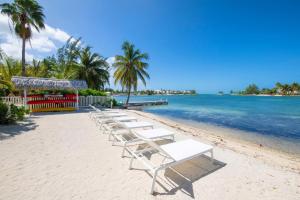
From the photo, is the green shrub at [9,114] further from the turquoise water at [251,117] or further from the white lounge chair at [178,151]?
the turquoise water at [251,117]

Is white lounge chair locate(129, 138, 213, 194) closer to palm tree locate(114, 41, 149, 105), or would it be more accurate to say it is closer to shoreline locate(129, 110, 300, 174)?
shoreline locate(129, 110, 300, 174)

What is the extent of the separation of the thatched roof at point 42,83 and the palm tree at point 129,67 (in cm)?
963

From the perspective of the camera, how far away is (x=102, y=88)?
79.6 feet

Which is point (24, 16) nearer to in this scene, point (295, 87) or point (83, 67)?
point (83, 67)

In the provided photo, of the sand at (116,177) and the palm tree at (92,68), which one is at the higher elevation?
the palm tree at (92,68)

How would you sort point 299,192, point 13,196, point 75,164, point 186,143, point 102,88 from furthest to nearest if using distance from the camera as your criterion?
point 102,88, point 186,143, point 75,164, point 299,192, point 13,196

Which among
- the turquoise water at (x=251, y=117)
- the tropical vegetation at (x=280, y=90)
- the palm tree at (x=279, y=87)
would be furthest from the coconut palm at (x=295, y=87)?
the turquoise water at (x=251, y=117)

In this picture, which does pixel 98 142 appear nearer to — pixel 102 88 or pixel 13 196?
pixel 13 196

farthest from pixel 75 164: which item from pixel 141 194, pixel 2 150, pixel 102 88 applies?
pixel 102 88

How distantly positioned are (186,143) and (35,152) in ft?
14.5

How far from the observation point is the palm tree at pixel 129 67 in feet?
73.0

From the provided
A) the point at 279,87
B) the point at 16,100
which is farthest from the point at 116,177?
the point at 279,87

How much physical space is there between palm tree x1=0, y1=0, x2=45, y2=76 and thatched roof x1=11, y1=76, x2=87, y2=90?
Result: 6263 millimetres

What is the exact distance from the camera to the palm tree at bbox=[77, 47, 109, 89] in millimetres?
22156
